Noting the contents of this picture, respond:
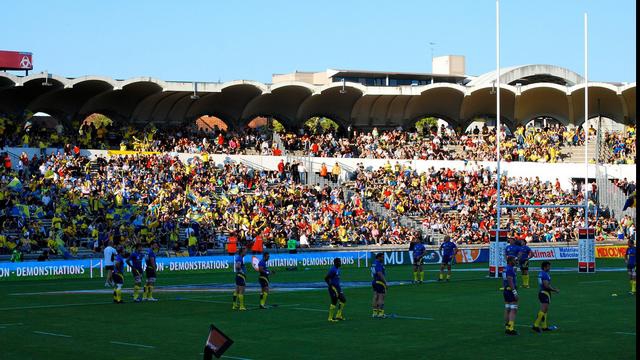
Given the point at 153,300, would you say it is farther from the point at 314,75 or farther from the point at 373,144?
the point at 314,75

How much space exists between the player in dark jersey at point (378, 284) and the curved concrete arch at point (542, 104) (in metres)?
42.2

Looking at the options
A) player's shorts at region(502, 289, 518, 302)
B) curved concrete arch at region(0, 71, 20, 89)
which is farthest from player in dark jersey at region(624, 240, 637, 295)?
curved concrete arch at region(0, 71, 20, 89)

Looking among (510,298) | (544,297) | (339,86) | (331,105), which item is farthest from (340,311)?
(331,105)

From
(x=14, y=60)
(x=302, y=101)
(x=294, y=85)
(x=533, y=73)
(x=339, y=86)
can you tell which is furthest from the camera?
(x=533, y=73)

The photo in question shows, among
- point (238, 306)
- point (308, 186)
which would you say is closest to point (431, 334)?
point (238, 306)

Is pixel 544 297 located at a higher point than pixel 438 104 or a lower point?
lower

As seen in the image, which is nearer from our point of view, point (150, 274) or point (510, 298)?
point (510, 298)

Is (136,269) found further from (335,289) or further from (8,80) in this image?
(8,80)

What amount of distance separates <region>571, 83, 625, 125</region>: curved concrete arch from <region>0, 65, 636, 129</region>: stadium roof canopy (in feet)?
0.22

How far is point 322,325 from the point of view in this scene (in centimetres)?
2614

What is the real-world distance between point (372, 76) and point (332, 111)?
66.3m

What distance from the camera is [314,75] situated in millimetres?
139875

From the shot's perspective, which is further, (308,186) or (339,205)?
(308,186)

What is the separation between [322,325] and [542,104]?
48.6 meters
